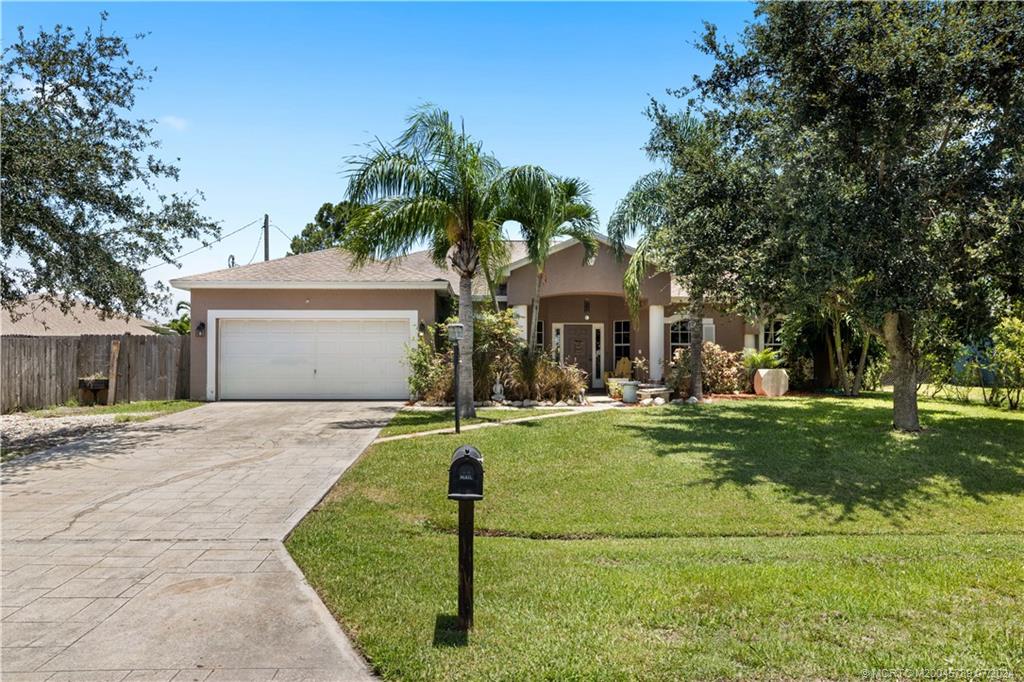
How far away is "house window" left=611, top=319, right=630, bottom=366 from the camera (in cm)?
2117

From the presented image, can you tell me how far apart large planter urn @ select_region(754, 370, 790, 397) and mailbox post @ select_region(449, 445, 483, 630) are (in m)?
15.6

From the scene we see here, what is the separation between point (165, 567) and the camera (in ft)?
16.6

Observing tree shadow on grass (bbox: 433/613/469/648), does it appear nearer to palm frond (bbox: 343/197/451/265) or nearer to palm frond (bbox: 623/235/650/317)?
palm frond (bbox: 343/197/451/265)

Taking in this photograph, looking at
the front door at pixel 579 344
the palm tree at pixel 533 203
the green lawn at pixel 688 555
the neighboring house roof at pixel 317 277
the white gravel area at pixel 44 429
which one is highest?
the palm tree at pixel 533 203

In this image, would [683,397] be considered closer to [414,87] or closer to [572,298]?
[572,298]

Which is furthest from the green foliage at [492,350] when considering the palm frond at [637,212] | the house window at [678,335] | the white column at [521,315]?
the house window at [678,335]

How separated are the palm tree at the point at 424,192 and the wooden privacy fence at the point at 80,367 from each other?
307 inches

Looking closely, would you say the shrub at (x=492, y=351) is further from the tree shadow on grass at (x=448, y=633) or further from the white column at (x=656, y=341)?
the tree shadow on grass at (x=448, y=633)

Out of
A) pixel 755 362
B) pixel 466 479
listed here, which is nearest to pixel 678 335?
pixel 755 362

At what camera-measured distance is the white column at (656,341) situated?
1859cm

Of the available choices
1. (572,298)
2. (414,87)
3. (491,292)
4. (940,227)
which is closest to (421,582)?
(940,227)

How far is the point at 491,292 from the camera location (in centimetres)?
1680

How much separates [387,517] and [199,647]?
287cm

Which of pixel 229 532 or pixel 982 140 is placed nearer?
pixel 229 532
